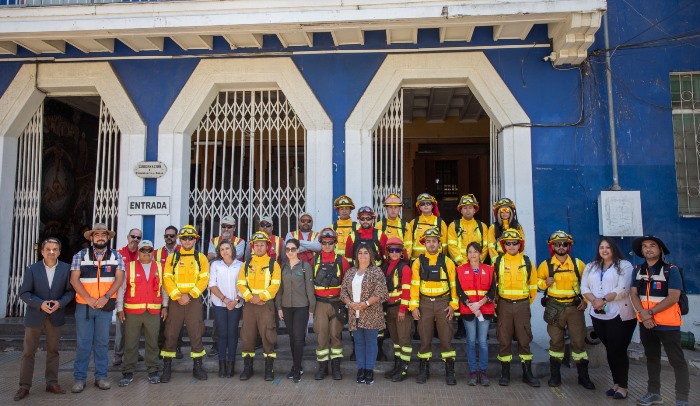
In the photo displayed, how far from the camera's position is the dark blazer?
5.55m

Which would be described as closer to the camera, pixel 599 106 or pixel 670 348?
pixel 670 348

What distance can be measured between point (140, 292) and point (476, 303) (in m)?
3.76

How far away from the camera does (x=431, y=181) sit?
13.1 meters

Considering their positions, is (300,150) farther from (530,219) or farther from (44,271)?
(44,271)

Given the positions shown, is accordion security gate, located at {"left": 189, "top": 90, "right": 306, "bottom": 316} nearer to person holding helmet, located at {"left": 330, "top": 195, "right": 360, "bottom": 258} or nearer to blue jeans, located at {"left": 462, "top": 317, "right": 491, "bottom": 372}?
person holding helmet, located at {"left": 330, "top": 195, "right": 360, "bottom": 258}

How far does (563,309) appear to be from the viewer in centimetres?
572

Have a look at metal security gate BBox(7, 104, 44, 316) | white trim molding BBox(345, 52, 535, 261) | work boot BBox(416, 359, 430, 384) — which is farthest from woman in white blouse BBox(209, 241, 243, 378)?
metal security gate BBox(7, 104, 44, 316)

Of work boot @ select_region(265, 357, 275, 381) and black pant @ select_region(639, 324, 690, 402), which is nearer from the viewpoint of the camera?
black pant @ select_region(639, 324, 690, 402)

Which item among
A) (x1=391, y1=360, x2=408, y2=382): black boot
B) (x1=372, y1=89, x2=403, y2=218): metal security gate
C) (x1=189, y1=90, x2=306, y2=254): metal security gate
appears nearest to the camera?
(x1=391, y1=360, x2=408, y2=382): black boot

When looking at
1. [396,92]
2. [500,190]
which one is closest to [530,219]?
[500,190]

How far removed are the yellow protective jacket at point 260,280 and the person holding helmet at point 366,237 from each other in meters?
0.99

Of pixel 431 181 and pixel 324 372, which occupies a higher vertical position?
pixel 431 181

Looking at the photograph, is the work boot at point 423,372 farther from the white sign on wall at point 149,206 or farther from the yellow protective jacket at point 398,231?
the white sign on wall at point 149,206

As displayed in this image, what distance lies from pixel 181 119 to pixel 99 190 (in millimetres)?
1810
